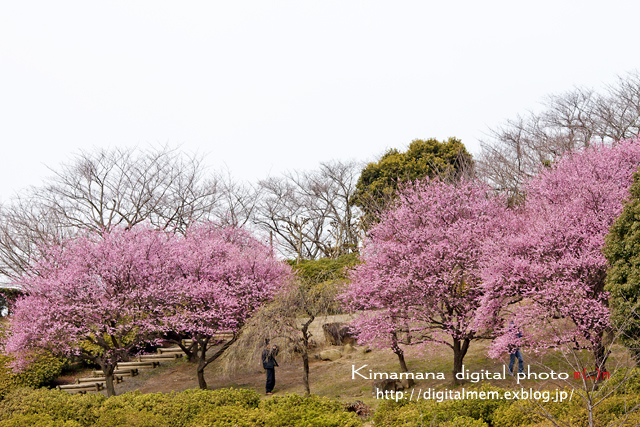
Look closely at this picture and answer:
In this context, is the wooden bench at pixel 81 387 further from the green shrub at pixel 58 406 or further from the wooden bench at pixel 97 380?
the green shrub at pixel 58 406

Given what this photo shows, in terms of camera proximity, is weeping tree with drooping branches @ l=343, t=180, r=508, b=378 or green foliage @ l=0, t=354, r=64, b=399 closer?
weeping tree with drooping branches @ l=343, t=180, r=508, b=378

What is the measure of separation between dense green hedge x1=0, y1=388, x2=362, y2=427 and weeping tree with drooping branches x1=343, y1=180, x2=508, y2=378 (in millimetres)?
3602

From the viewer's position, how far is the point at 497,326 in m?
10.9

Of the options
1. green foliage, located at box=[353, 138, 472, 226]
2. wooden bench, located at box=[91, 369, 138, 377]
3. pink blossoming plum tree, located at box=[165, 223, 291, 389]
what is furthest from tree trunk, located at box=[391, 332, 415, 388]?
green foliage, located at box=[353, 138, 472, 226]

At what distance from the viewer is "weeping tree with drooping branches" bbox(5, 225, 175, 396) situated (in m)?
13.0

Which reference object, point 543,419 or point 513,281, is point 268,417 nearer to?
point 543,419

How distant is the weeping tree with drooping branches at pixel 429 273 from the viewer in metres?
11.4

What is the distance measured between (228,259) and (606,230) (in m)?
10.5

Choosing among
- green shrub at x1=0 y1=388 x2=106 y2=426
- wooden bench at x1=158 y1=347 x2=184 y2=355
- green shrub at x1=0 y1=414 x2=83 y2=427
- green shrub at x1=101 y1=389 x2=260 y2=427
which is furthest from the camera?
wooden bench at x1=158 y1=347 x2=184 y2=355

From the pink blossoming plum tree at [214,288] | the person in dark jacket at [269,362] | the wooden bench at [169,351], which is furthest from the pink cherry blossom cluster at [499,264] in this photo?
the wooden bench at [169,351]

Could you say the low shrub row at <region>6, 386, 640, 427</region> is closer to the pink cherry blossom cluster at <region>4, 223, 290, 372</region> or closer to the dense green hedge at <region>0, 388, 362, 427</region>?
the dense green hedge at <region>0, 388, 362, 427</region>

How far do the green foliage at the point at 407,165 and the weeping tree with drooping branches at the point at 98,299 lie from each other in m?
14.9

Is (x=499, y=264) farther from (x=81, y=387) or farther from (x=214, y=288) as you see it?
(x=81, y=387)

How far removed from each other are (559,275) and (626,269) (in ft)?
4.32
